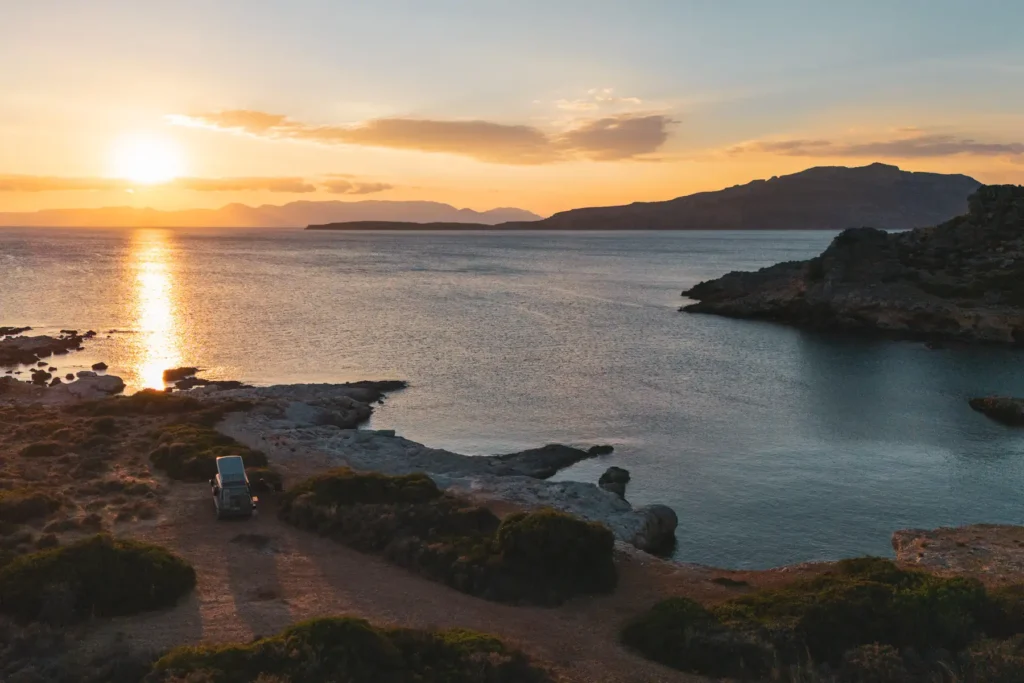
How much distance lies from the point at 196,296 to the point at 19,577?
12166cm

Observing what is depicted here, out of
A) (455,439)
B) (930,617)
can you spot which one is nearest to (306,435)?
(455,439)

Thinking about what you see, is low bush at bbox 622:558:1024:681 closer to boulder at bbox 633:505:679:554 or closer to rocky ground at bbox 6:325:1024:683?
rocky ground at bbox 6:325:1024:683

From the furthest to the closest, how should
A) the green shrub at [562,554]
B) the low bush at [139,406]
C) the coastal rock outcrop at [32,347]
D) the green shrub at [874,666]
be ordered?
1. the coastal rock outcrop at [32,347]
2. the low bush at [139,406]
3. the green shrub at [562,554]
4. the green shrub at [874,666]

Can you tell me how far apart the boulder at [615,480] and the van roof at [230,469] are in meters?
18.6

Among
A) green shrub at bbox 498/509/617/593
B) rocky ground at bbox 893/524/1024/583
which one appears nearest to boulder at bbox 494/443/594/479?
green shrub at bbox 498/509/617/593

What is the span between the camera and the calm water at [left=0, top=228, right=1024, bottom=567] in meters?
40.5

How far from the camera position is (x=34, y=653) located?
1838 centimetres

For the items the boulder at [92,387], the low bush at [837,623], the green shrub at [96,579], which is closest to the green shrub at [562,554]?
the low bush at [837,623]

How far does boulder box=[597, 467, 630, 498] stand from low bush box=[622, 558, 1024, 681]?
17.7m

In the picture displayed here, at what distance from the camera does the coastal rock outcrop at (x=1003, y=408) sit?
55.8 m

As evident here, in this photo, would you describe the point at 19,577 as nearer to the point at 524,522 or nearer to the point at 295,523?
the point at 295,523

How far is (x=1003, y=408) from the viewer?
188 feet

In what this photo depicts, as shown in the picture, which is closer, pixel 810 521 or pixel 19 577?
pixel 19 577

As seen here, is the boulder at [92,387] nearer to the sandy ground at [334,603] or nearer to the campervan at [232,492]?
the campervan at [232,492]
